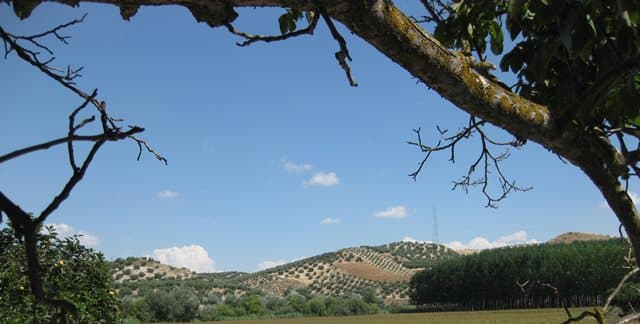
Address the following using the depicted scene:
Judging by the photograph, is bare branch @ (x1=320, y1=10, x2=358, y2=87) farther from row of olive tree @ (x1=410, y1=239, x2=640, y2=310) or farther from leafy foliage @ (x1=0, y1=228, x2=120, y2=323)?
row of olive tree @ (x1=410, y1=239, x2=640, y2=310)

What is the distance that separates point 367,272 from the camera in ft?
239

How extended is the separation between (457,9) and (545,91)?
1.39 feet

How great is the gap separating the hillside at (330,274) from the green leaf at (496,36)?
4953 centimetres

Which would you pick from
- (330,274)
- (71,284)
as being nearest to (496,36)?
(71,284)

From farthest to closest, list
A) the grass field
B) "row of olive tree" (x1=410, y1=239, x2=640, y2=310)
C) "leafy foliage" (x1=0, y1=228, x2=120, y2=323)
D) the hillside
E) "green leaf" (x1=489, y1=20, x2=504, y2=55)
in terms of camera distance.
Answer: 1. the hillside
2. "row of olive tree" (x1=410, y1=239, x2=640, y2=310)
3. the grass field
4. "leafy foliage" (x1=0, y1=228, x2=120, y2=323)
5. "green leaf" (x1=489, y1=20, x2=504, y2=55)

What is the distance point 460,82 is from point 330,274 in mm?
73467

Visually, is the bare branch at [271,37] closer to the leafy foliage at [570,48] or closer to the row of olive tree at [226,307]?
the leafy foliage at [570,48]

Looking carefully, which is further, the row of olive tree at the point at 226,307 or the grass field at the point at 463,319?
the row of olive tree at the point at 226,307

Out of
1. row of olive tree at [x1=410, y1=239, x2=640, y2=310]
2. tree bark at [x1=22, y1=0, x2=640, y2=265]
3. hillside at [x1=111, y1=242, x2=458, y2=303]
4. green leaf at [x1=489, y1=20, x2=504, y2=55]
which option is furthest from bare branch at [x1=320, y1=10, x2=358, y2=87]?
hillside at [x1=111, y1=242, x2=458, y2=303]

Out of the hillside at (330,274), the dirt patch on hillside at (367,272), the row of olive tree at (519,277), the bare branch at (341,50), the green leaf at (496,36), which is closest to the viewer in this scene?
the bare branch at (341,50)

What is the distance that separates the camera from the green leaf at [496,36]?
187cm

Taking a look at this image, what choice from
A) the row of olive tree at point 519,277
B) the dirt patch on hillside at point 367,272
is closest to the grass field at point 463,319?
the row of olive tree at point 519,277

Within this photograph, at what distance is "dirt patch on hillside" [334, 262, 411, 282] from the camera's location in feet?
226

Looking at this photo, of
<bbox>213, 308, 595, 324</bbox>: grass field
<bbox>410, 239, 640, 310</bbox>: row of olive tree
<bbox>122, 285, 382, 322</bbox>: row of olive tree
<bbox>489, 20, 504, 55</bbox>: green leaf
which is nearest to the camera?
<bbox>489, 20, 504, 55</bbox>: green leaf
